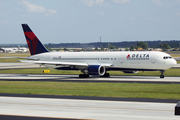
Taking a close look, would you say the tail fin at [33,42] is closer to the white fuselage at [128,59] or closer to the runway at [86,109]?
the white fuselage at [128,59]

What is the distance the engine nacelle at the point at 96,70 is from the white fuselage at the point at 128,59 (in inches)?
55.4

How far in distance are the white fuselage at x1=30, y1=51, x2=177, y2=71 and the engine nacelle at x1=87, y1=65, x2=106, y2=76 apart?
141cm

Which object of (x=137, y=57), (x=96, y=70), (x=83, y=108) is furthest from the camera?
(x=96, y=70)

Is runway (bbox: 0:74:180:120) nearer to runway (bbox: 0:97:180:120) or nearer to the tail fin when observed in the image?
runway (bbox: 0:97:180:120)

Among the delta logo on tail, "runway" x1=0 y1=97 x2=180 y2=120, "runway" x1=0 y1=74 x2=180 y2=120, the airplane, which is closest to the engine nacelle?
the airplane

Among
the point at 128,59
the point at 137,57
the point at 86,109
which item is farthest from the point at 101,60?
the point at 86,109

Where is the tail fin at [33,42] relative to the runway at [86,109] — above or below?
above

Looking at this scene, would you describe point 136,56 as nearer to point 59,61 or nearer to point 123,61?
point 123,61

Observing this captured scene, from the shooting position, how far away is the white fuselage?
46241 millimetres

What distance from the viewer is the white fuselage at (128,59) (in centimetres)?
4624

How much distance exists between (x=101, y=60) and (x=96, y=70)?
3.22 m

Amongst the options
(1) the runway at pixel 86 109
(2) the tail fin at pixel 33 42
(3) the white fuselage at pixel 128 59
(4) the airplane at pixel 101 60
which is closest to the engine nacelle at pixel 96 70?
(4) the airplane at pixel 101 60

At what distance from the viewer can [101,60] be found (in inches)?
1997

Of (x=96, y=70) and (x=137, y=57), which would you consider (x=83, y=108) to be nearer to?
(x=96, y=70)
